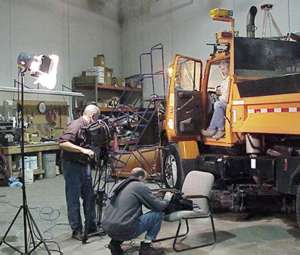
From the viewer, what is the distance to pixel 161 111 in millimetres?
9820

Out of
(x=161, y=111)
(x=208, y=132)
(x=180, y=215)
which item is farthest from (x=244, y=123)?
(x=161, y=111)

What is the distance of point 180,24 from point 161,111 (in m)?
3.17

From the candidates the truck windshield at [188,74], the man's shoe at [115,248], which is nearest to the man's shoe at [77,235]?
the man's shoe at [115,248]

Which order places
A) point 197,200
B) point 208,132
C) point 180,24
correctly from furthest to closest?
point 180,24, point 208,132, point 197,200

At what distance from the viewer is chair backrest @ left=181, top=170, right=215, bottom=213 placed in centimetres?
458

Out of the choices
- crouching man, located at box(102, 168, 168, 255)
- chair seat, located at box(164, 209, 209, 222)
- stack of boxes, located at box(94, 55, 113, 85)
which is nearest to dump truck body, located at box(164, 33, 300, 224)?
chair seat, located at box(164, 209, 209, 222)

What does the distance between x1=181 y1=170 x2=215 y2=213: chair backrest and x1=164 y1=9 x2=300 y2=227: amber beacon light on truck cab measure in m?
0.84

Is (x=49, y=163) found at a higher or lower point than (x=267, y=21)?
lower

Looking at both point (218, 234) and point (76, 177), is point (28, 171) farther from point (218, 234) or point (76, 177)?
point (218, 234)

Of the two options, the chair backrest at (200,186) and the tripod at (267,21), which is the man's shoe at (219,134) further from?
the tripod at (267,21)

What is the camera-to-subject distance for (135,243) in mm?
4629

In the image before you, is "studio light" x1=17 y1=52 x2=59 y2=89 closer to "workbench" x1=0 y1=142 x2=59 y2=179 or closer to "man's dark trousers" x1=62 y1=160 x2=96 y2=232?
"man's dark trousers" x1=62 y1=160 x2=96 y2=232

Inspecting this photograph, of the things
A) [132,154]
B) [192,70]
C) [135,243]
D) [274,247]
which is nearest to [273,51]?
[192,70]

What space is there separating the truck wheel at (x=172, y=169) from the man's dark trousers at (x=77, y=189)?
234 centimetres
